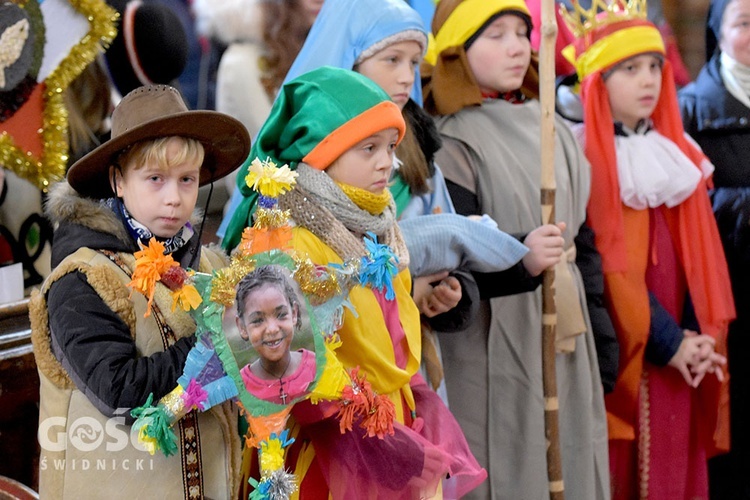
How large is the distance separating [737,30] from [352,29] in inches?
78.9

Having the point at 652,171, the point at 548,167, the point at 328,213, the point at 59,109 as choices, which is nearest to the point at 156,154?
the point at 328,213

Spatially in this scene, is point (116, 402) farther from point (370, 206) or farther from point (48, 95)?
point (48, 95)

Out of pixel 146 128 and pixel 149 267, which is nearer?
pixel 149 267

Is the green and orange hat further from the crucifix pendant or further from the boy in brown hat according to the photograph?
the crucifix pendant

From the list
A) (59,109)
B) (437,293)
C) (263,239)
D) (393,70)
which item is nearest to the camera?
(263,239)

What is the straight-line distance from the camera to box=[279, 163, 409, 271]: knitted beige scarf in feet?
7.54

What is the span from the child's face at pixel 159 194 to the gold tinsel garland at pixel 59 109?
1.12 metres

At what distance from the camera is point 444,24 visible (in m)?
3.37

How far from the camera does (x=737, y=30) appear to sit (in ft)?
13.7

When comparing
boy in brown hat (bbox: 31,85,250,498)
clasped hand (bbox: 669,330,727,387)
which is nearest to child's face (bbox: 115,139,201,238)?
boy in brown hat (bbox: 31,85,250,498)

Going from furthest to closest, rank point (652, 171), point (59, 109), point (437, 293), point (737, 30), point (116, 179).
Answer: point (737, 30)
point (652, 171)
point (59, 109)
point (437, 293)
point (116, 179)

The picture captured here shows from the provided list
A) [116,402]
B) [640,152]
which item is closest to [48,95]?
[116,402]

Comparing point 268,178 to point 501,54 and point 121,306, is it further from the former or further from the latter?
point 501,54

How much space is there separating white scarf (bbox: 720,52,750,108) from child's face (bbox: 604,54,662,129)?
63cm
